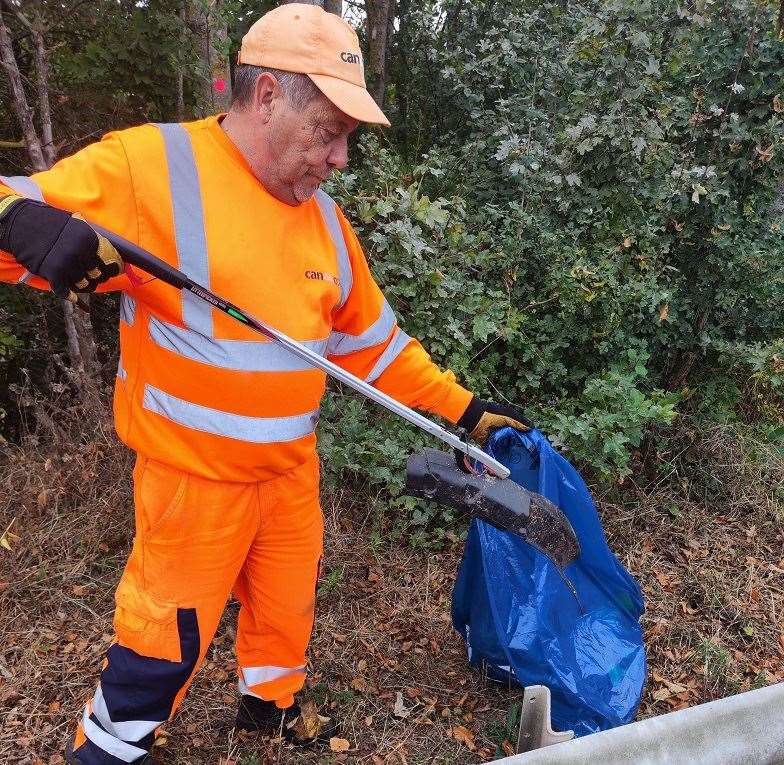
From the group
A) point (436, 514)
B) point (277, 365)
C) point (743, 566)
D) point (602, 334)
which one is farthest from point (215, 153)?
point (743, 566)

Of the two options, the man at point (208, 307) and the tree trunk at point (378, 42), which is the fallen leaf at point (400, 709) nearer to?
the man at point (208, 307)

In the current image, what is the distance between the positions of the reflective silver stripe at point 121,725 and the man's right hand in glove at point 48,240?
116 centimetres

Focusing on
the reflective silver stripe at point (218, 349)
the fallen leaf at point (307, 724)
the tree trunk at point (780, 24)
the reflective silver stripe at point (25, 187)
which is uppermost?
the tree trunk at point (780, 24)

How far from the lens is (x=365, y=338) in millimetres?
2020

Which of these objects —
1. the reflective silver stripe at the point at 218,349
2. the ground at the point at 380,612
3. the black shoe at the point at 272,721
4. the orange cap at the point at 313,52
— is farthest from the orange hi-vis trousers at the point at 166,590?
the orange cap at the point at 313,52

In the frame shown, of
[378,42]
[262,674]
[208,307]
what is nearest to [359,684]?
[262,674]

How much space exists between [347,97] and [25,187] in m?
0.75

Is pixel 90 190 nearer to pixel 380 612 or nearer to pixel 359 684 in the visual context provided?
pixel 359 684

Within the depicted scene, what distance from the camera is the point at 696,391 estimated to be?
13.1 feet

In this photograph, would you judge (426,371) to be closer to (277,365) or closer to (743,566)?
(277,365)

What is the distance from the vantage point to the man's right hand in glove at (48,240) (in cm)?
126

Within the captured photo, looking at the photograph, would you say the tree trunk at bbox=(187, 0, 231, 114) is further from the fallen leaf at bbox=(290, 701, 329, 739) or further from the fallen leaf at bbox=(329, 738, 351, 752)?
the fallen leaf at bbox=(329, 738, 351, 752)

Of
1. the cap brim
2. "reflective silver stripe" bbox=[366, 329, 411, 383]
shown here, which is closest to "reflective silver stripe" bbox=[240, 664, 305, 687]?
"reflective silver stripe" bbox=[366, 329, 411, 383]

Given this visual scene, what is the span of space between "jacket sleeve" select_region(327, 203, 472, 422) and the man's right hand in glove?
802 millimetres
